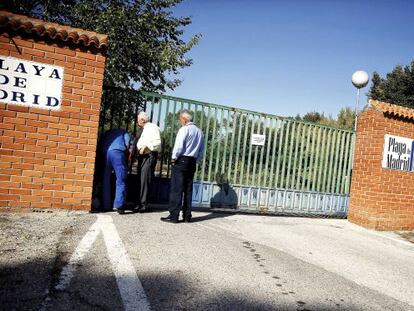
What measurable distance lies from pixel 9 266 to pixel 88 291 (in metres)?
0.81

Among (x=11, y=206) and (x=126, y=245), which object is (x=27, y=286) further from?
(x=11, y=206)

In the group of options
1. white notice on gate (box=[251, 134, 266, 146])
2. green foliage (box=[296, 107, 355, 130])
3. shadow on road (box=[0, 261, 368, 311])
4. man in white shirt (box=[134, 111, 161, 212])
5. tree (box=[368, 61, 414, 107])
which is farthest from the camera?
tree (box=[368, 61, 414, 107])

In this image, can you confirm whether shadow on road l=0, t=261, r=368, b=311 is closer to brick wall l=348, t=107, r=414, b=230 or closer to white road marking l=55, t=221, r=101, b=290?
white road marking l=55, t=221, r=101, b=290

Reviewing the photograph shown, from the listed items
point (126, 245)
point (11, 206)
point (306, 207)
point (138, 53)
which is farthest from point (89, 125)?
point (138, 53)

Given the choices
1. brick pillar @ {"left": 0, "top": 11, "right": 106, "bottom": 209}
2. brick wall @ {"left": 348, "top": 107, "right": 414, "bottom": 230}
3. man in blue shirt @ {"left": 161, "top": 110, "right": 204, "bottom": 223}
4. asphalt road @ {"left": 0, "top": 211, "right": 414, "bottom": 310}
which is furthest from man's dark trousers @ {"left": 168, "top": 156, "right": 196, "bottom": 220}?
brick wall @ {"left": 348, "top": 107, "right": 414, "bottom": 230}

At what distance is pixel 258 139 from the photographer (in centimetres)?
744

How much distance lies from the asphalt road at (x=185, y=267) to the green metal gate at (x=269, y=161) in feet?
5.55

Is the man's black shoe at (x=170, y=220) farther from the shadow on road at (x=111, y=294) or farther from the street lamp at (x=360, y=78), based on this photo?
the street lamp at (x=360, y=78)

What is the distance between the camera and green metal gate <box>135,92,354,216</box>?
7004 millimetres

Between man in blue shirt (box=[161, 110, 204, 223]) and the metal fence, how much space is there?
1118mm

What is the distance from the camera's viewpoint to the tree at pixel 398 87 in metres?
29.9

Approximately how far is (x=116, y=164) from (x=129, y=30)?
29.3ft

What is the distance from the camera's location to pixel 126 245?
3818 millimetres

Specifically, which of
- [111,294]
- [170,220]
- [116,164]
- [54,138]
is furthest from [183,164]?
[111,294]
